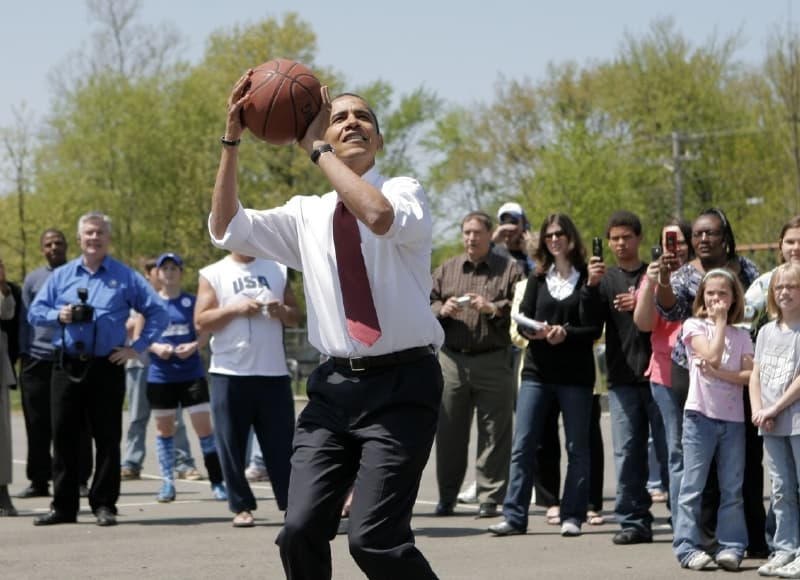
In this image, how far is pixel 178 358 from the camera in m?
14.1

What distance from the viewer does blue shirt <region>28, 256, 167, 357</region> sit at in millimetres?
11484

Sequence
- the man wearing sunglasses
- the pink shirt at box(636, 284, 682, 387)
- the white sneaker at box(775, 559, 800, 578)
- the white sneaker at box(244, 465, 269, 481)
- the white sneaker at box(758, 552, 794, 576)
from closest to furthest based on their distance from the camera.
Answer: the white sneaker at box(775, 559, 800, 578), the white sneaker at box(758, 552, 794, 576), the pink shirt at box(636, 284, 682, 387), the man wearing sunglasses, the white sneaker at box(244, 465, 269, 481)

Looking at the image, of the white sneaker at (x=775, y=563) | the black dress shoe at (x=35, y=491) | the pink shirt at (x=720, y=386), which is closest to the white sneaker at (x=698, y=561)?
the white sneaker at (x=775, y=563)

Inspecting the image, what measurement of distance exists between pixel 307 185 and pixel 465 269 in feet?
129

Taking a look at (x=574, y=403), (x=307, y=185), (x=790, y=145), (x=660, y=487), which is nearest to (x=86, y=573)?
(x=574, y=403)

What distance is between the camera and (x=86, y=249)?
11703mm

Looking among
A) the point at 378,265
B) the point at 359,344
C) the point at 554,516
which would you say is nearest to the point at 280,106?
the point at 378,265

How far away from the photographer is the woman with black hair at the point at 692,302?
9.55 m

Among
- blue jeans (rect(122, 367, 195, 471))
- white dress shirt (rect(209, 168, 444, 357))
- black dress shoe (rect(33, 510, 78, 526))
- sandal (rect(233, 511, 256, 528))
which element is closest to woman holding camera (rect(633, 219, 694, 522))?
sandal (rect(233, 511, 256, 528))

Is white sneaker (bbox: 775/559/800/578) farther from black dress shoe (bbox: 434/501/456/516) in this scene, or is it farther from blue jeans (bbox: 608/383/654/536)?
black dress shoe (bbox: 434/501/456/516)

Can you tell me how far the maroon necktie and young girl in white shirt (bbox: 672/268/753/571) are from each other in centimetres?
364

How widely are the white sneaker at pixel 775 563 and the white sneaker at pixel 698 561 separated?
31cm

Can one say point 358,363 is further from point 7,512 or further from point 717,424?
point 7,512

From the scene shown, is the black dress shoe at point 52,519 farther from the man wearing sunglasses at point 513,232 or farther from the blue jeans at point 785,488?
the blue jeans at point 785,488
